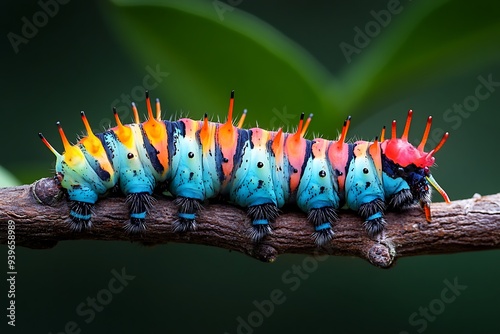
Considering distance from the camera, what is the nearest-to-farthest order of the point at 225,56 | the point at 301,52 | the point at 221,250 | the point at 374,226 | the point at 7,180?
the point at 225,56, the point at 301,52, the point at 7,180, the point at 374,226, the point at 221,250

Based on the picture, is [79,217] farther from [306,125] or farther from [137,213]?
[306,125]

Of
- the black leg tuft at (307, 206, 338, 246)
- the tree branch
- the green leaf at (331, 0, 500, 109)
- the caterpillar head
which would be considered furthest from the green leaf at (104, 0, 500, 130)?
the tree branch

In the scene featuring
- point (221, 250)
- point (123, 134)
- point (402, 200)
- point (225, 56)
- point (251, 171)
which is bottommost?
point (221, 250)

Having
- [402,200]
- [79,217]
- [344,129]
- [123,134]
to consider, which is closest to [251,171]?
[344,129]

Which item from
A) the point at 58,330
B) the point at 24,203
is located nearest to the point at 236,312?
the point at 58,330

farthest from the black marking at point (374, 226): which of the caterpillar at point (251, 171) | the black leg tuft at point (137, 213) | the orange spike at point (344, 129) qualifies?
the black leg tuft at point (137, 213)

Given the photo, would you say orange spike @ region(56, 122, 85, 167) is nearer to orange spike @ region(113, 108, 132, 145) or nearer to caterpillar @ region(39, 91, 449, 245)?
caterpillar @ region(39, 91, 449, 245)
